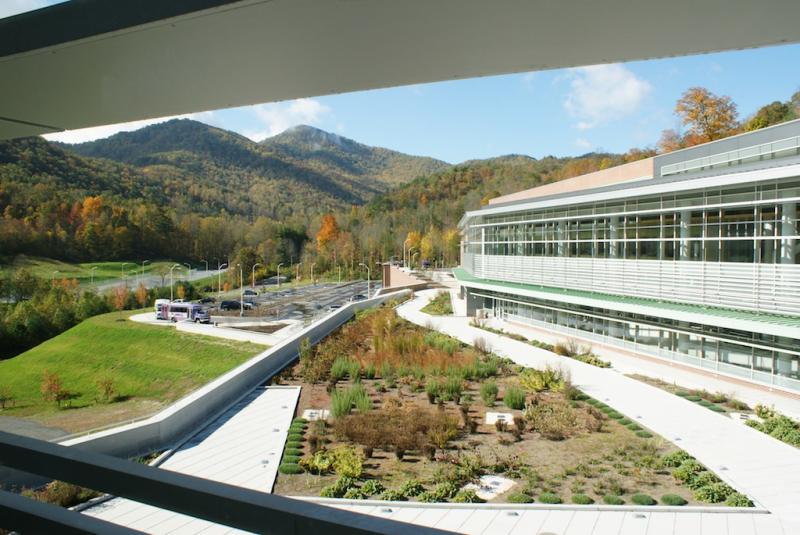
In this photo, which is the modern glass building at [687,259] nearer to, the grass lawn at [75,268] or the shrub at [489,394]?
the shrub at [489,394]

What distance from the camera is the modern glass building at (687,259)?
10789mm

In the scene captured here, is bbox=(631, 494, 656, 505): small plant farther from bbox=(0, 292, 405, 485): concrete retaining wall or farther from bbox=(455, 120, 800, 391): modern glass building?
bbox=(0, 292, 405, 485): concrete retaining wall

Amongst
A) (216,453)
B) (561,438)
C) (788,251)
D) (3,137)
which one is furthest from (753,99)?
(3,137)

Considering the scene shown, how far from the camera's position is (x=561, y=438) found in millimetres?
9133

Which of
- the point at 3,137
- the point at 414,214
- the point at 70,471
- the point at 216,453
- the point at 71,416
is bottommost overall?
the point at 71,416

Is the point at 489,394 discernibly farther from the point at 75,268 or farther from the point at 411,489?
the point at 75,268

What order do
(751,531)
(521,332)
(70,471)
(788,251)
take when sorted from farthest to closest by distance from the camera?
(521,332)
(788,251)
(751,531)
(70,471)

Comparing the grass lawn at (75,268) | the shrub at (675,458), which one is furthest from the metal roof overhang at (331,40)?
the grass lawn at (75,268)

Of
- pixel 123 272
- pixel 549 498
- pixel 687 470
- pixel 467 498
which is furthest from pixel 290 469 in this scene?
pixel 123 272

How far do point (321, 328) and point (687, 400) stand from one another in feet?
47.0

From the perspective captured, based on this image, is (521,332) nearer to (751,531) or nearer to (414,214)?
(751,531)

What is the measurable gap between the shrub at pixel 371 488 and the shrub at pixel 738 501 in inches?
174

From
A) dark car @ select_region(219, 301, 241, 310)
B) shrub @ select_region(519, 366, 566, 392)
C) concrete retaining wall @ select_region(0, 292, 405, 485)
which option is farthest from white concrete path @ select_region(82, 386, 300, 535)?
dark car @ select_region(219, 301, 241, 310)

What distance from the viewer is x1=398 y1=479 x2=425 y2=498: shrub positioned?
23.5 ft
